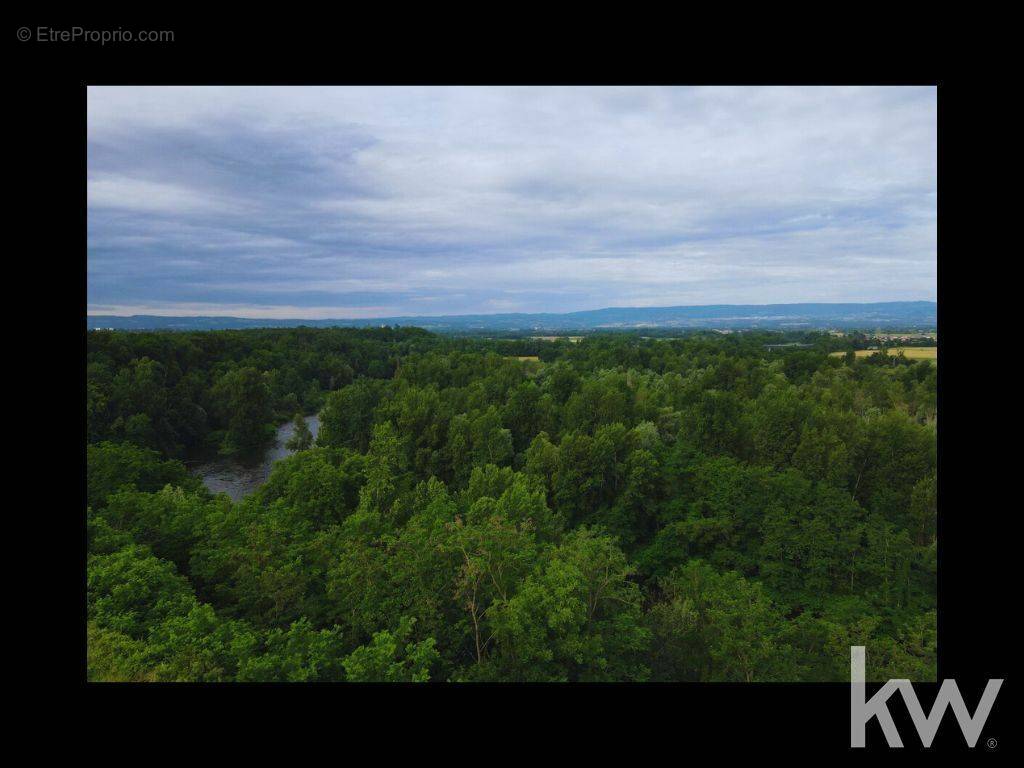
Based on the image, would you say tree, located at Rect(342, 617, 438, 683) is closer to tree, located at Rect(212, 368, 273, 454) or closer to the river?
the river

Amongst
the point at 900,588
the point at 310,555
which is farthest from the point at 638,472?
the point at 310,555

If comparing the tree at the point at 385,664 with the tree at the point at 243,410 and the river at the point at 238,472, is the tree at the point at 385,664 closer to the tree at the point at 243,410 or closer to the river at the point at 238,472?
the river at the point at 238,472
